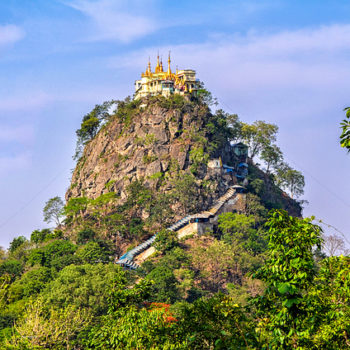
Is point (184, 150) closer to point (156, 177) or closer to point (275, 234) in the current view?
point (156, 177)

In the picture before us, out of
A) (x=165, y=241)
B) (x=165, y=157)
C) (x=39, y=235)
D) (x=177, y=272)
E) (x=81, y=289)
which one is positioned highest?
(x=165, y=157)

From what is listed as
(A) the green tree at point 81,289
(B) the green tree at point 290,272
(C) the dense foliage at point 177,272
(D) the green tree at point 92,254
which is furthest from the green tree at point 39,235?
(B) the green tree at point 290,272

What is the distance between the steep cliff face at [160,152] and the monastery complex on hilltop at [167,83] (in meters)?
2.16

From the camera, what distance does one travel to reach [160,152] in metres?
67.2

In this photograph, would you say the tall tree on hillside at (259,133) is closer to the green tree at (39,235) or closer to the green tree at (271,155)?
the green tree at (271,155)

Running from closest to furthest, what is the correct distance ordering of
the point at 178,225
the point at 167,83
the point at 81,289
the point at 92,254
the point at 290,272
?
the point at 290,272 → the point at 81,289 → the point at 92,254 → the point at 178,225 → the point at 167,83

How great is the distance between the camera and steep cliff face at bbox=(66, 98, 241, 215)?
6550 cm

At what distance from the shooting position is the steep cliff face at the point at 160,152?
215ft

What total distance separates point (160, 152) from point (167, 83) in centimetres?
935

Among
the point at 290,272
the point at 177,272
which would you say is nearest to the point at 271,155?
the point at 177,272

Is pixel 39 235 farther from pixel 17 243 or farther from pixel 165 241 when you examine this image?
pixel 165 241

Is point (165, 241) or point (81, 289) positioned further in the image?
point (165, 241)

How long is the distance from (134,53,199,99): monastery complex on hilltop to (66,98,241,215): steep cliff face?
7.09 ft

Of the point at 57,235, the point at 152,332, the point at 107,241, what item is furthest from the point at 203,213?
the point at 152,332
